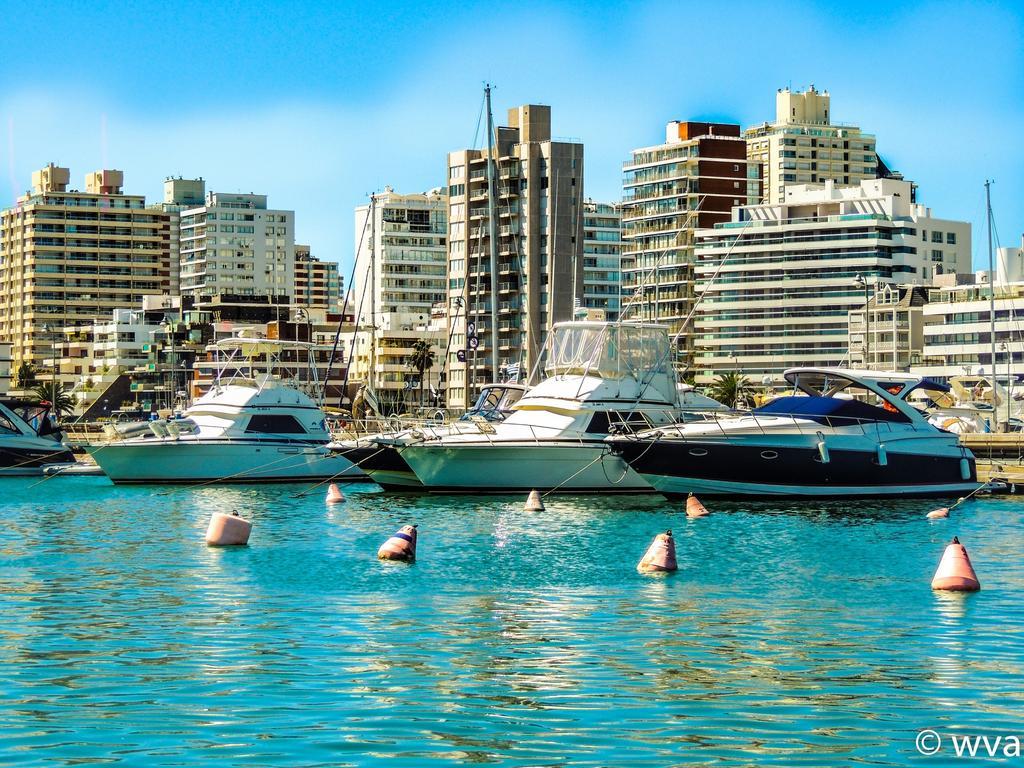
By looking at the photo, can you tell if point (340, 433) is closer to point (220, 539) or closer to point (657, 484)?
point (657, 484)

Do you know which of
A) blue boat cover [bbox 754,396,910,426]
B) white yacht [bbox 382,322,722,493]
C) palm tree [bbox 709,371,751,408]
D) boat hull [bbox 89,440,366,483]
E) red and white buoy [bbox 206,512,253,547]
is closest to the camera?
red and white buoy [bbox 206,512,253,547]

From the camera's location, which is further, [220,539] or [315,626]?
[220,539]

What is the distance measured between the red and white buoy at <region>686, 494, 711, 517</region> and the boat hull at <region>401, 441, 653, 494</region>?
5975 mm

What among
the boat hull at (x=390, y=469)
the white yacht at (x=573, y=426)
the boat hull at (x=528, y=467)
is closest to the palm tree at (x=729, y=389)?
the boat hull at (x=390, y=469)

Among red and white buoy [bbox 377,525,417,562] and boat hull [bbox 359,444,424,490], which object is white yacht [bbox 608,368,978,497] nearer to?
boat hull [bbox 359,444,424,490]

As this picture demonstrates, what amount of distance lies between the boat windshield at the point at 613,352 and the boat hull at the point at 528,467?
3.54 m

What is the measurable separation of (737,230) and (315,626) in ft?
452

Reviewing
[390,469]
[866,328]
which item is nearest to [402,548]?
[390,469]

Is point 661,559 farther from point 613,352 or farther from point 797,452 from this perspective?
point 613,352

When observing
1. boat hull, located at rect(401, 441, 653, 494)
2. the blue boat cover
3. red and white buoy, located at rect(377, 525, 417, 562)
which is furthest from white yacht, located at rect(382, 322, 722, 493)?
red and white buoy, located at rect(377, 525, 417, 562)

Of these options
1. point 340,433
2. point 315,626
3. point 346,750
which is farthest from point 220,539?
point 340,433

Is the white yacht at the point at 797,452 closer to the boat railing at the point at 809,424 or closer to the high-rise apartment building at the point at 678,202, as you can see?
the boat railing at the point at 809,424

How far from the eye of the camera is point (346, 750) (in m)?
17.3

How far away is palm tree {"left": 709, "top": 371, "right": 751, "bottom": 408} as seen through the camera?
463 ft
